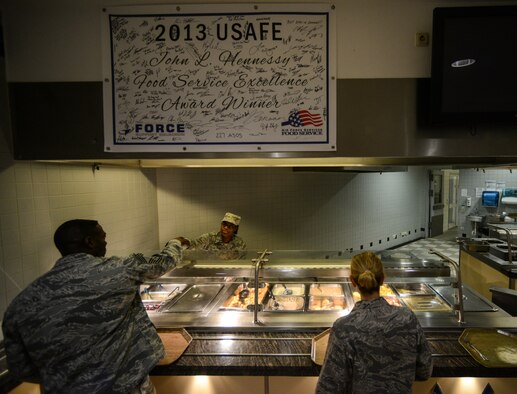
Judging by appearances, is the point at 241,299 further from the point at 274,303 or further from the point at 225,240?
the point at 225,240

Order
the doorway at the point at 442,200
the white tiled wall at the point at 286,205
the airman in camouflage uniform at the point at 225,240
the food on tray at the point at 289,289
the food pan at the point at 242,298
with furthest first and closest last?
the doorway at the point at 442,200, the white tiled wall at the point at 286,205, the airman in camouflage uniform at the point at 225,240, the food on tray at the point at 289,289, the food pan at the point at 242,298

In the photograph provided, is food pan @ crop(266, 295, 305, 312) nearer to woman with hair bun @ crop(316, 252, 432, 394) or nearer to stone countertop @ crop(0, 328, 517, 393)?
stone countertop @ crop(0, 328, 517, 393)

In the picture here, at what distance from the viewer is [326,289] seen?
251 cm

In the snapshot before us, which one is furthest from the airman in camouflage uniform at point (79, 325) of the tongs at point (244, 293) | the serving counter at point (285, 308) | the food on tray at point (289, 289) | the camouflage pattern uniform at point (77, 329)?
the food on tray at point (289, 289)

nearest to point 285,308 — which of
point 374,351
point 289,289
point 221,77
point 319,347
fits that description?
point 289,289

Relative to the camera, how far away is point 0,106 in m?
1.80

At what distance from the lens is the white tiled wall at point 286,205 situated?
404cm

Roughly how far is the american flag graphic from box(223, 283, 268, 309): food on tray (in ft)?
4.35

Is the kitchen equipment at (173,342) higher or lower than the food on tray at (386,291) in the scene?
lower

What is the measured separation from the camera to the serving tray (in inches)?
63.4

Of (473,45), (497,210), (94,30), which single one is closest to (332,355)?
(473,45)

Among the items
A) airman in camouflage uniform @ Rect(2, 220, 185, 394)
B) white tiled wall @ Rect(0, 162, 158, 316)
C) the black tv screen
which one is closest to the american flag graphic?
the black tv screen

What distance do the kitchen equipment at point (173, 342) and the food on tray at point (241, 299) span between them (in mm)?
410

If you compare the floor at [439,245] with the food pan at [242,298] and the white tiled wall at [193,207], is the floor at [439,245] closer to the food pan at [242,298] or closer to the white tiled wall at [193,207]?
the white tiled wall at [193,207]
